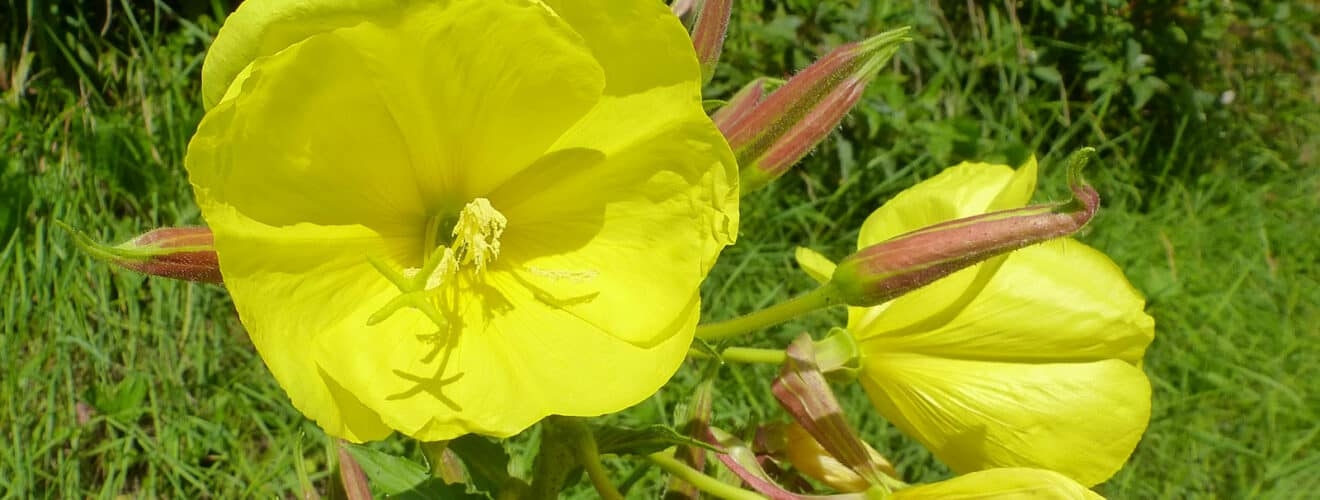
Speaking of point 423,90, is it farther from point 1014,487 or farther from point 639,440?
point 1014,487

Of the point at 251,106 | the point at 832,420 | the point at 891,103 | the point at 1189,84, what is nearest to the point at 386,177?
the point at 251,106

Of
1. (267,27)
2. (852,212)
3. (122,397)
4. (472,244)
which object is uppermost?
(267,27)

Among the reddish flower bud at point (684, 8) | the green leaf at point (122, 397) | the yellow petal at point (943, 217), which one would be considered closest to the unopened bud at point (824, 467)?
the yellow petal at point (943, 217)

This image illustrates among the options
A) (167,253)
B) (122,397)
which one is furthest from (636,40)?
(122,397)

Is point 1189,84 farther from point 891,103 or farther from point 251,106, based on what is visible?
point 251,106

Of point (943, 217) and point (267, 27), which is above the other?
point (267, 27)

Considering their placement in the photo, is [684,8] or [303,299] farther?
[684,8]
